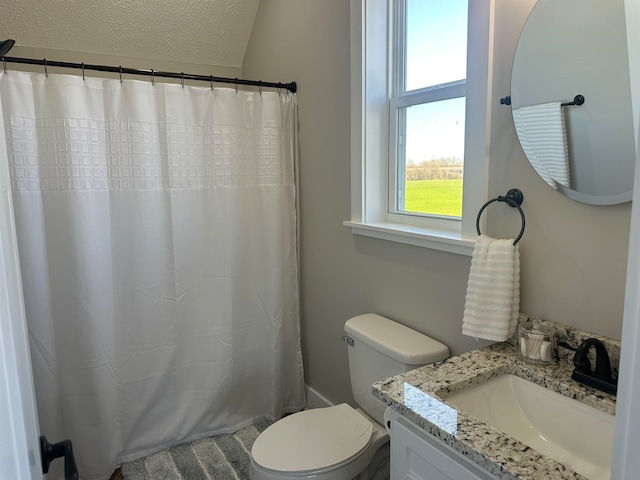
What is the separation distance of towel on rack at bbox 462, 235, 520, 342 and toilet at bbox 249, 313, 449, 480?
0.29m

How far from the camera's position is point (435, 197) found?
1.73 meters

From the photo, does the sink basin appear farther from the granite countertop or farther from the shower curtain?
the shower curtain

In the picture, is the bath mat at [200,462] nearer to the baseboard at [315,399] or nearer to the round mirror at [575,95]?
the baseboard at [315,399]

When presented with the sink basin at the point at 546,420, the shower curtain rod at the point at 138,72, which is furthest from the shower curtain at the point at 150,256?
the sink basin at the point at 546,420

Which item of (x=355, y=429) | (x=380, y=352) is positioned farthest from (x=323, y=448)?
(x=380, y=352)

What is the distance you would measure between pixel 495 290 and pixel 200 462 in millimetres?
1643

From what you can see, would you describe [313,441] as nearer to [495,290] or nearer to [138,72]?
[495,290]

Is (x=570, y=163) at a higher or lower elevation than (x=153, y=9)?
lower

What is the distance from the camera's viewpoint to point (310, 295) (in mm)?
2449

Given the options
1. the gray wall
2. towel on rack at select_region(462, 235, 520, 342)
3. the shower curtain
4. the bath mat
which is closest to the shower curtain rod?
the shower curtain

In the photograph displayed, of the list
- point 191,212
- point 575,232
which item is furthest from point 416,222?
point 191,212

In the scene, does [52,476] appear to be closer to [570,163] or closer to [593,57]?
[570,163]

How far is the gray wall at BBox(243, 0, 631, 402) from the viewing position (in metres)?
1.16

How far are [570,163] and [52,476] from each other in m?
2.41
